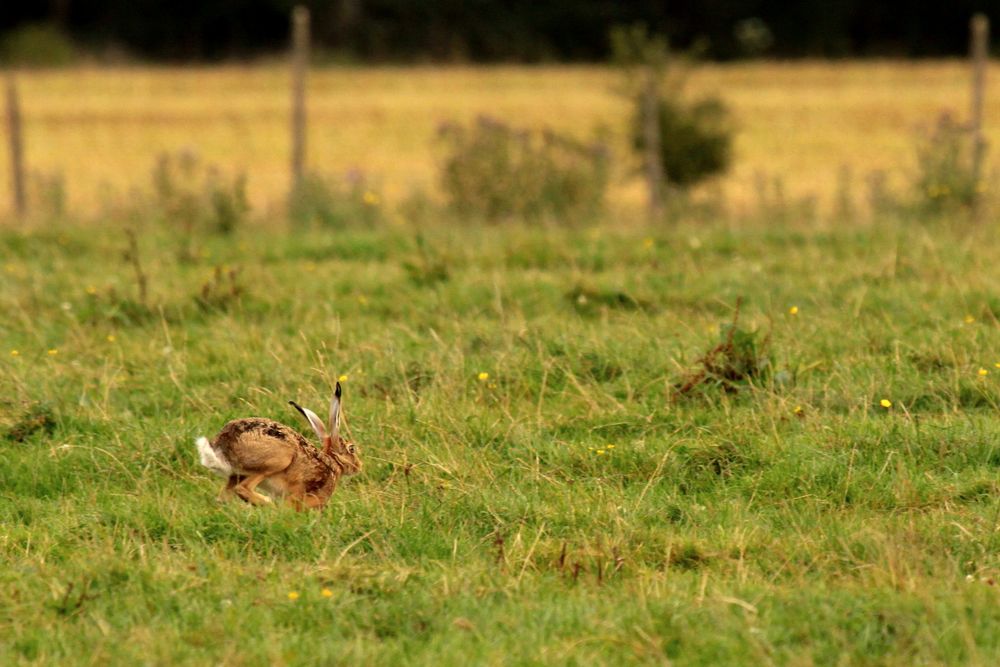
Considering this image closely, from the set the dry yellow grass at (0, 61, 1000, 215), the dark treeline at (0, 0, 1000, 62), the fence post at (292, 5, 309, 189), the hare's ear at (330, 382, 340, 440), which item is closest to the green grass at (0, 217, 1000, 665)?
the hare's ear at (330, 382, 340, 440)

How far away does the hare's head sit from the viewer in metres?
5.38

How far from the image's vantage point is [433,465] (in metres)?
5.66

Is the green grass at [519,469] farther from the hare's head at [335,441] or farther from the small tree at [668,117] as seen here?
the small tree at [668,117]

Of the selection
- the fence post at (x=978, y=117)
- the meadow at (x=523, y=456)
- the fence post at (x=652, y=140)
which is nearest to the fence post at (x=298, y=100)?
the fence post at (x=652, y=140)

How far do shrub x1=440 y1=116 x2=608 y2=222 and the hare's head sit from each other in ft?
22.0

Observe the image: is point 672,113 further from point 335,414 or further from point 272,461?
point 272,461

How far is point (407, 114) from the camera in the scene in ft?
99.3

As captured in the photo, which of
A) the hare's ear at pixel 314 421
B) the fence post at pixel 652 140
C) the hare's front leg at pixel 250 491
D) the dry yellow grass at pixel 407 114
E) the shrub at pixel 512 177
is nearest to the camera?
the hare's front leg at pixel 250 491

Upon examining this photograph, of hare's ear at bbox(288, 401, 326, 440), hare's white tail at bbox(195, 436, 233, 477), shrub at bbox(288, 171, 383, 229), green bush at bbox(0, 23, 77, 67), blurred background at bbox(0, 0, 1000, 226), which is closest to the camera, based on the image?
hare's white tail at bbox(195, 436, 233, 477)

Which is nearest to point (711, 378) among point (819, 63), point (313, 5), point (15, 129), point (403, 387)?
point (403, 387)

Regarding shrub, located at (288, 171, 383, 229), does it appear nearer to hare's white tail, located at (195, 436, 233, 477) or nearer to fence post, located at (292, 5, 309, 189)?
fence post, located at (292, 5, 309, 189)

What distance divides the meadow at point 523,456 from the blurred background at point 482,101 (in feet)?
9.17

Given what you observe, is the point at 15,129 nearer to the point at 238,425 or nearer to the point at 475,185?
the point at 475,185

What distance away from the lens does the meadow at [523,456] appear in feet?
14.1
